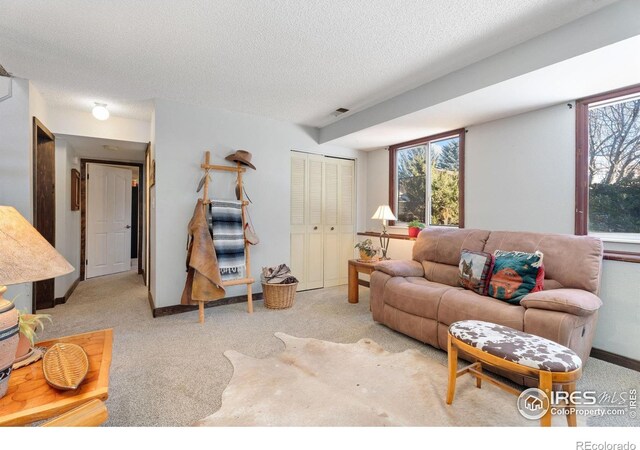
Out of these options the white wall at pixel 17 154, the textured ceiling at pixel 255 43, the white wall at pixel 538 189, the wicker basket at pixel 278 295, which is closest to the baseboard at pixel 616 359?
Answer: the white wall at pixel 538 189

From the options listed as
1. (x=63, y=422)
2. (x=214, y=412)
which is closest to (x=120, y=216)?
(x=214, y=412)

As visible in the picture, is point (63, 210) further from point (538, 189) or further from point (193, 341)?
point (538, 189)

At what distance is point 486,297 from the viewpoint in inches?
96.2

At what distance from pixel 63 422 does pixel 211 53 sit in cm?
247

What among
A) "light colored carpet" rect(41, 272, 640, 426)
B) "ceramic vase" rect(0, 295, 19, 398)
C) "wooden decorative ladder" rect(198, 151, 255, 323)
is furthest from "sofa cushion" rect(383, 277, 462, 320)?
"ceramic vase" rect(0, 295, 19, 398)

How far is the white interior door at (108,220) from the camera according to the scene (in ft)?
17.5

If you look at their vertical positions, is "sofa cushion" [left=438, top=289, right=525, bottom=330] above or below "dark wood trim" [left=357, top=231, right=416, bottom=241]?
below

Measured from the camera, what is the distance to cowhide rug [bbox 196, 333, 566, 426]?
1676 mm

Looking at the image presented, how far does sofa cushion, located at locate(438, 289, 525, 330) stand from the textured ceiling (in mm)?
1881

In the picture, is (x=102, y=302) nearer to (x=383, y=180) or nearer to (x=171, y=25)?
(x=171, y=25)

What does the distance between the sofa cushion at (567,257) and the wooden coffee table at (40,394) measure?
9.50 ft

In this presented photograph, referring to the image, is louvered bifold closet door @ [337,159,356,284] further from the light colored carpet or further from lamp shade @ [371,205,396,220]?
lamp shade @ [371,205,396,220]

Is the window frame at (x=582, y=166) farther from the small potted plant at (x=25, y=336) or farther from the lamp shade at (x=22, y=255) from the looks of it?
the small potted plant at (x=25, y=336)

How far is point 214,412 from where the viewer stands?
5.69 feet
